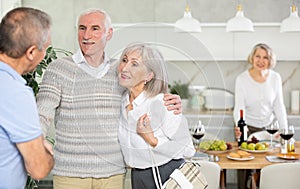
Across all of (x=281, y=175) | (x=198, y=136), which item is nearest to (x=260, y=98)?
(x=281, y=175)

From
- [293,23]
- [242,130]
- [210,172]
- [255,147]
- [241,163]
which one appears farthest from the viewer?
[293,23]

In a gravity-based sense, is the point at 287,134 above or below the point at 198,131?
below

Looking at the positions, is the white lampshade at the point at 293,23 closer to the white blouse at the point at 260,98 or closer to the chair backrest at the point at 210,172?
the white blouse at the point at 260,98

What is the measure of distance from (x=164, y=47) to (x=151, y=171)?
0.52 metres

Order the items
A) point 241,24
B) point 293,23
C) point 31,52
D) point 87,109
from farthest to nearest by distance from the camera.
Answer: point 293,23, point 241,24, point 87,109, point 31,52

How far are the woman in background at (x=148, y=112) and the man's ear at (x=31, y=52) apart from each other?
0.96 feet

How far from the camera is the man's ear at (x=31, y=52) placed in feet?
5.00

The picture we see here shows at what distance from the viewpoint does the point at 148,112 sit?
167 cm

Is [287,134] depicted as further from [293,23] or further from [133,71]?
[133,71]

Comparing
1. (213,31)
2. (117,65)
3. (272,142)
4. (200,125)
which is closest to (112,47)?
(117,65)

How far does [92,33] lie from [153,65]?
29 cm

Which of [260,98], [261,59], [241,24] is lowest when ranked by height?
[260,98]

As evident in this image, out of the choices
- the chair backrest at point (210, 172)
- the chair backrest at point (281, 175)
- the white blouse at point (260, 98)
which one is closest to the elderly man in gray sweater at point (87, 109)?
the chair backrest at point (210, 172)

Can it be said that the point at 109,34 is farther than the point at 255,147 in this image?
No
